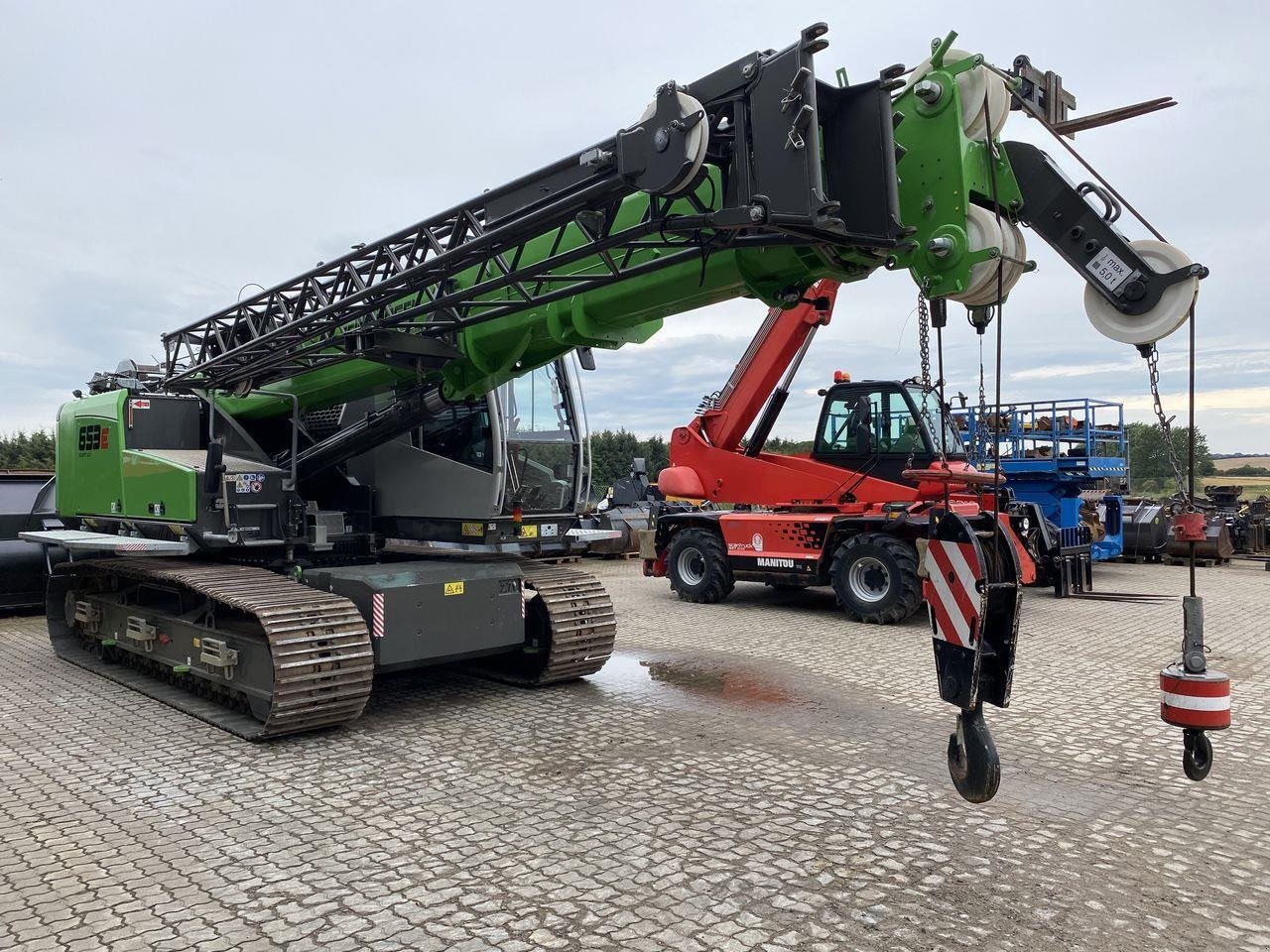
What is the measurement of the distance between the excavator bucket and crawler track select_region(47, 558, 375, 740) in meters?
3.59

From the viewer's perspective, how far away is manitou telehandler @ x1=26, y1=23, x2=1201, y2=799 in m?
3.95

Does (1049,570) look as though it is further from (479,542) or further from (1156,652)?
(479,542)

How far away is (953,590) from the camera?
369cm

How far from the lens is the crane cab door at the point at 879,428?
36.4 ft

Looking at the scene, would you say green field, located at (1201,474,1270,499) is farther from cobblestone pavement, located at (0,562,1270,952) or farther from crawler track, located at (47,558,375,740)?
crawler track, located at (47,558,375,740)

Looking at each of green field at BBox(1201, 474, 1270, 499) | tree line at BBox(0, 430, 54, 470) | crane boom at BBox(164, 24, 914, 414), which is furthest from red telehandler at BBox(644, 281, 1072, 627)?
tree line at BBox(0, 430, 54, 470)

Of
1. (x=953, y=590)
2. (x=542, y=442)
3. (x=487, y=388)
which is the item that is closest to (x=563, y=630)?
(x=542, y=442)

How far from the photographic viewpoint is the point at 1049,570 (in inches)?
509

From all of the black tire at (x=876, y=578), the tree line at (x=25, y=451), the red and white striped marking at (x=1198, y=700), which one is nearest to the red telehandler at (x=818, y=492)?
the black tire at (x=876, y=578)

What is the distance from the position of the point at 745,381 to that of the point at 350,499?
5.63m

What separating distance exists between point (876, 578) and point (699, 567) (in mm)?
2755

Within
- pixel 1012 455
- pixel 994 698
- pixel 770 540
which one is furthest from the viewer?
pixel 1012 455

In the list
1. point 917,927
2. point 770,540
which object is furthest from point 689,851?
point 770,540

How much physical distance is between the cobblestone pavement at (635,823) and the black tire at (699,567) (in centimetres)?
464
